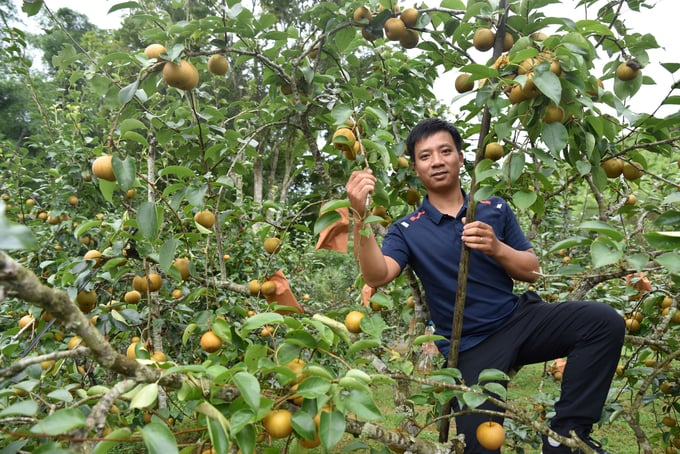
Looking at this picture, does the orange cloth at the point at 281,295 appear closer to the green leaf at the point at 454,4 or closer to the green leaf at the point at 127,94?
the green leaf at the point at 127,94

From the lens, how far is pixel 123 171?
1003 millimetres

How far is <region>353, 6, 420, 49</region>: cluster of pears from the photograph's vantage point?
1490 millimetres

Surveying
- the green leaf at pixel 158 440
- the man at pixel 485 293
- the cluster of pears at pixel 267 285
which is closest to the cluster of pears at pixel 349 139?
the man at pixel 485 293

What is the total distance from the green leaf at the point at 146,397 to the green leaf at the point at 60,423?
7 centimetres

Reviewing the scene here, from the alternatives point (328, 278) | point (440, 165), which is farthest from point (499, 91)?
point (328, 278)

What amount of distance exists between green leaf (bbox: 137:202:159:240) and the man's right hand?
51cm

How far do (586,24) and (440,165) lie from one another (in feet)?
1.98

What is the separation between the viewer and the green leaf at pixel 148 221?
1.10 meters

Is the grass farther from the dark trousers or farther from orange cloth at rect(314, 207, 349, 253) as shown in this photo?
orange cloth at rect(314, 207, 349, 253)

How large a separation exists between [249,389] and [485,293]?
3.66ft

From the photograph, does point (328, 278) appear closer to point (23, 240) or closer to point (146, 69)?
point (146, 69)

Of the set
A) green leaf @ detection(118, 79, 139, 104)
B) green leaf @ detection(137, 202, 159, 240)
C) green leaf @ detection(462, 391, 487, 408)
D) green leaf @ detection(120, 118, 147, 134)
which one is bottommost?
green leaf @ detection(462, 391, 487, 408)

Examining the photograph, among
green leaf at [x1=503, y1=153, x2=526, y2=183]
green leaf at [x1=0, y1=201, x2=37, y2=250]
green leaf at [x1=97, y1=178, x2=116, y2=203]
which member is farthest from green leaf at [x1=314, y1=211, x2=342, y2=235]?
green leaf at [x1=0, y1=201, x2=37, y2=250]

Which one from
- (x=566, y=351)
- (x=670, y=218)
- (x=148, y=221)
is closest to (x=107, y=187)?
(x=148, y=221)
